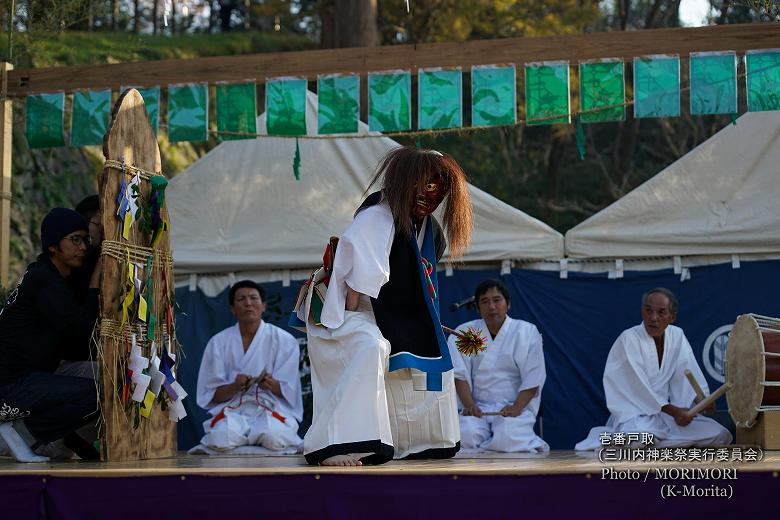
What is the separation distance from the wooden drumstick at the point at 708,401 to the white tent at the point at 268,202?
223 centimetres

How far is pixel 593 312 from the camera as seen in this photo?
27.1 feet

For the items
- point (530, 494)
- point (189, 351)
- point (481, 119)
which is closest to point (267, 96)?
point (481, 119)

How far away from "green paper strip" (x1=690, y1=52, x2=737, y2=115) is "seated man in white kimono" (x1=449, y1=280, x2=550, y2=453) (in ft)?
6.40

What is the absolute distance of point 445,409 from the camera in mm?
5309

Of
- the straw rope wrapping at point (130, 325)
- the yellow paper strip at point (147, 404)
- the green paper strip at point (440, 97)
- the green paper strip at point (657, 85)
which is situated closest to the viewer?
the straw rope wrapping at point (130, 325)

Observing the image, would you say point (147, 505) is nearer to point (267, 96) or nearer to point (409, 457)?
point (409, 457)

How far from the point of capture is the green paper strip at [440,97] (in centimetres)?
696

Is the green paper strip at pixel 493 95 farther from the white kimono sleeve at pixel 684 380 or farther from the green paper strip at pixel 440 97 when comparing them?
the white kimono sleeve at pixel 684 380

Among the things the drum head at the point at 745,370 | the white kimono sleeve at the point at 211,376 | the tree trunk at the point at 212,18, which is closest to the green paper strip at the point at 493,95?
the drum head at the point at 745,370

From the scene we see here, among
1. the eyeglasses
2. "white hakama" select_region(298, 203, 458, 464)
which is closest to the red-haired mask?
"white hakama" select_region(298, 203, 458, 464)

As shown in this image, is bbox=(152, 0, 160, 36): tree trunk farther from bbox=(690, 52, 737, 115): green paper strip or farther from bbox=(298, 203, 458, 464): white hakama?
bbox=(298, 203, 458, 464): white hakama

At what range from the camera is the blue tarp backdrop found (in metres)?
8.01

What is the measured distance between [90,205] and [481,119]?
102 inches

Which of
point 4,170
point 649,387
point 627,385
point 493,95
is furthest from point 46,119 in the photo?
point 649,387
